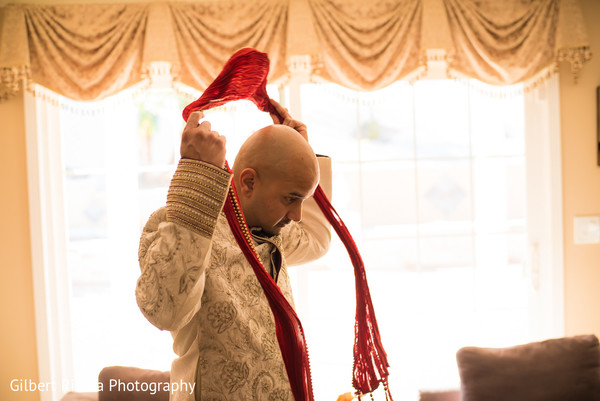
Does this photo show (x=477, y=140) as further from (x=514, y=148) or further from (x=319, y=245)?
(x=319, y=245)

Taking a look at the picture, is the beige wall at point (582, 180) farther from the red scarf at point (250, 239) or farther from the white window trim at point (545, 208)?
the red scarf at point (250, 239)

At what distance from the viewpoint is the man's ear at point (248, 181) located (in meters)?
1.03

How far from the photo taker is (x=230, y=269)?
100 centimetres

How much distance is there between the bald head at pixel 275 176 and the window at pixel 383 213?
7.27 ft

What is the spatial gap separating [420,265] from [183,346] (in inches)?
98.7

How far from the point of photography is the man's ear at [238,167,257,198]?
103 centimetres

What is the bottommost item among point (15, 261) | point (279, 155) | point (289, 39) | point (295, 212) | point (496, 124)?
point (15, 261)

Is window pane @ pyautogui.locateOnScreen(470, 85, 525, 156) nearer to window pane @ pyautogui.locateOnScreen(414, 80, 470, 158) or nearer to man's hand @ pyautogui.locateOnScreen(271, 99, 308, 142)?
window pane @ pyautogui.locateOnScreen(414, 80, 470, 158)

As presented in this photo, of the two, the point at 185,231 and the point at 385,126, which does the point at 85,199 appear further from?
the point at 185,231

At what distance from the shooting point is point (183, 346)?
102cm

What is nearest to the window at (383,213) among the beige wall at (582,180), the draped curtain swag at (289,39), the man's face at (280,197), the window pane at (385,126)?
the window pane at (385,126)

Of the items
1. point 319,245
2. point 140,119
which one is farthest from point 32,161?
point 319,245

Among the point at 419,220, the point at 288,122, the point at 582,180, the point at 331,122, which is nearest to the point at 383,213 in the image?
the point at 419,220

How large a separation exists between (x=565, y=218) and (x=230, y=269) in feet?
9.30
